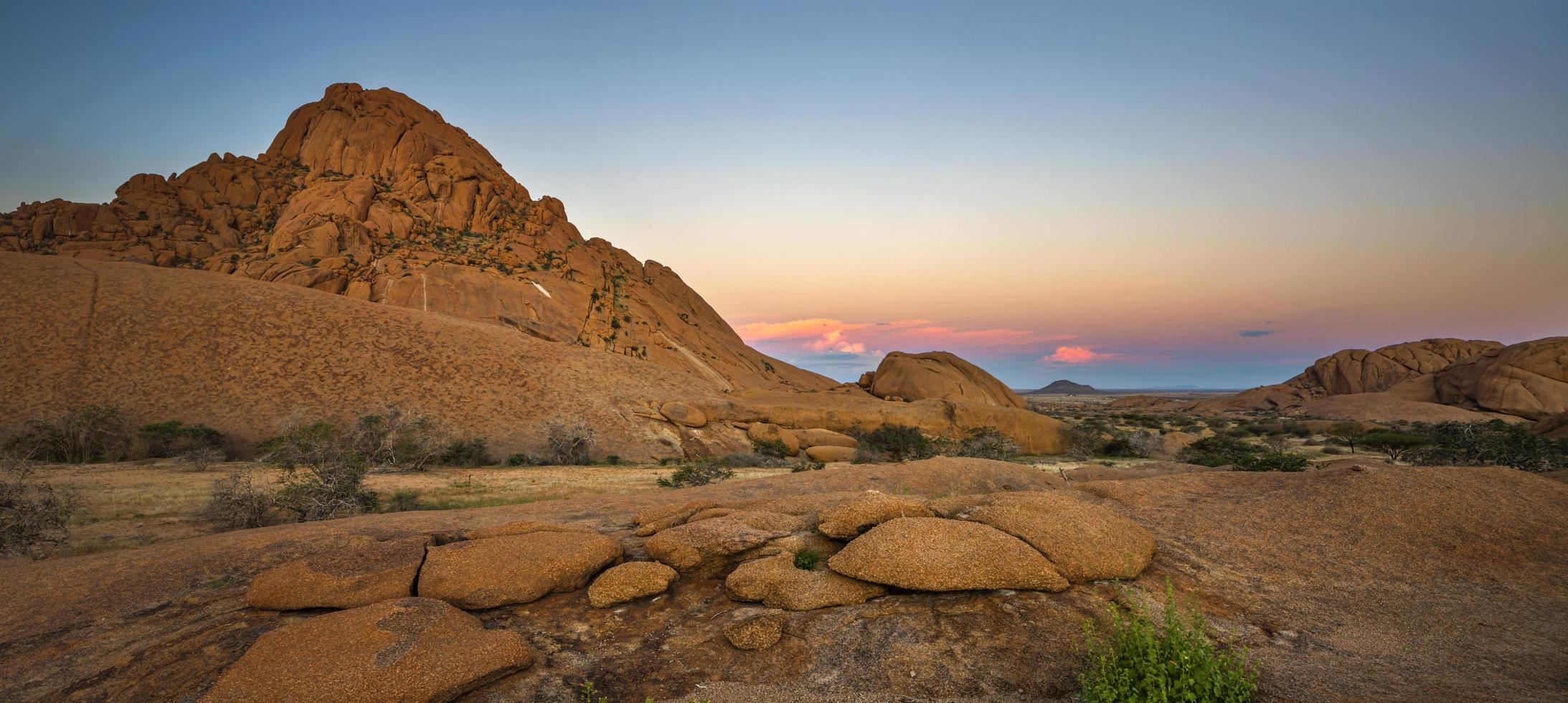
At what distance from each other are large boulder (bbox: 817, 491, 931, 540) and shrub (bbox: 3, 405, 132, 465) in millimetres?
26571

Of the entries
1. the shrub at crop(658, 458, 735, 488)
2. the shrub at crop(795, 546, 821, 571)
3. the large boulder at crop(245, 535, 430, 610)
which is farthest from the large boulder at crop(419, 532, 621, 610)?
the shrub at crop(658, 458, 735, 488)

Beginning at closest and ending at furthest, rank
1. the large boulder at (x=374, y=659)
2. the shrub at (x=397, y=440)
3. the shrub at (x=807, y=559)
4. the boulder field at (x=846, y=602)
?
1. the large boulder at (x=374, y=659)
2. the boulder field at (x=846, y=602)
3. the shrub at (x=807, y=559)
4. the shrub at (x=397, y=440)

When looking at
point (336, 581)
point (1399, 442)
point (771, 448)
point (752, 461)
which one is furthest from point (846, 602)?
point (1399, 442)

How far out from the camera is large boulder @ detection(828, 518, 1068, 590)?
6.15m

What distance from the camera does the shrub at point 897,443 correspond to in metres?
29.6

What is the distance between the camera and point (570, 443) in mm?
27125

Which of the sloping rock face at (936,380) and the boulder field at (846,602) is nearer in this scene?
the boulder field at (846,602)

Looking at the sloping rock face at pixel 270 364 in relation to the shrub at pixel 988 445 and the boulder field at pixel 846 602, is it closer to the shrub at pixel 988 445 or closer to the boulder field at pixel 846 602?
the shrub at pixel 988 445

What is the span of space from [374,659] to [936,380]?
4583 centimetres

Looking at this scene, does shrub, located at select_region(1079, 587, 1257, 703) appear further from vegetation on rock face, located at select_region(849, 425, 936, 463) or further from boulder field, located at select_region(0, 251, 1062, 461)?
boulder field, located at select_region(0, 251, 1062, 461)

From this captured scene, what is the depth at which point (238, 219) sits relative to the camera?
175 ft

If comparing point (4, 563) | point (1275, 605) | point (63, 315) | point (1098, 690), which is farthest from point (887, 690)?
point (63, 315)

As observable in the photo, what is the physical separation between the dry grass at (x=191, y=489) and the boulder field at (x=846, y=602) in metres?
3.54

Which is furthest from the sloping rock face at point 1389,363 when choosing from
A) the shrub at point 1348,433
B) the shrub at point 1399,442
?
the shrub at point 1399,442
